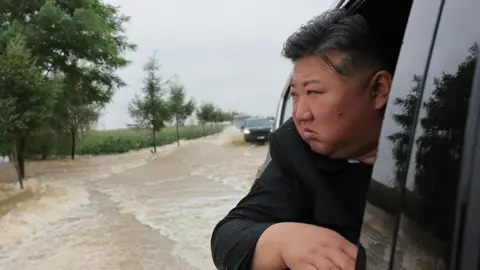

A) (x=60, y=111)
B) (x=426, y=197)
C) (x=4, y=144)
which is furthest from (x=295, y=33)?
(x=60, y=111)

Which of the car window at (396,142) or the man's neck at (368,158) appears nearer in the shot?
the car window at (396,142)

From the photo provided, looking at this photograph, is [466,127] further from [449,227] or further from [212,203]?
[212,203]

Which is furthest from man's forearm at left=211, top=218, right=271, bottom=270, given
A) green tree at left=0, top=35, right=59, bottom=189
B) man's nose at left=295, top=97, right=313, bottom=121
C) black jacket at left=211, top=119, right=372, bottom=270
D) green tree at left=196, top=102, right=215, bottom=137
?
green tree at left=196, top=102, right=215, bottom=137

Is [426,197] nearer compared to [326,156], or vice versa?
[426,197]

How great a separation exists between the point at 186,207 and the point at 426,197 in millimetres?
12355

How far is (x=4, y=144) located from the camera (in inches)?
714

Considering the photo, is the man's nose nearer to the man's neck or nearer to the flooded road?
the man's neck

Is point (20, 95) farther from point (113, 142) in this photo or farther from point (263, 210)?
point (113, 142)

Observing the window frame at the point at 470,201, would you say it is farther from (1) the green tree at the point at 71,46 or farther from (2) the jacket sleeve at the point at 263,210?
(1) the green tree at the point at 71,46

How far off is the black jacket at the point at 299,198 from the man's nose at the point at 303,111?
7 centimetres

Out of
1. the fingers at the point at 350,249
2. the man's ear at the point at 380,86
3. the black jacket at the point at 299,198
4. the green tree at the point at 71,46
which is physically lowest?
the fingers at the point at 350,249

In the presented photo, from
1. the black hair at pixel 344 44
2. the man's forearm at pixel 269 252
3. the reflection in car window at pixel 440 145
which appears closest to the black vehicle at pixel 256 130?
the black hair at pixel 344 44

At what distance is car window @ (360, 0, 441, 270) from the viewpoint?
34.3 inches

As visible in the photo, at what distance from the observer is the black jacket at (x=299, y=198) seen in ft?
4.19
